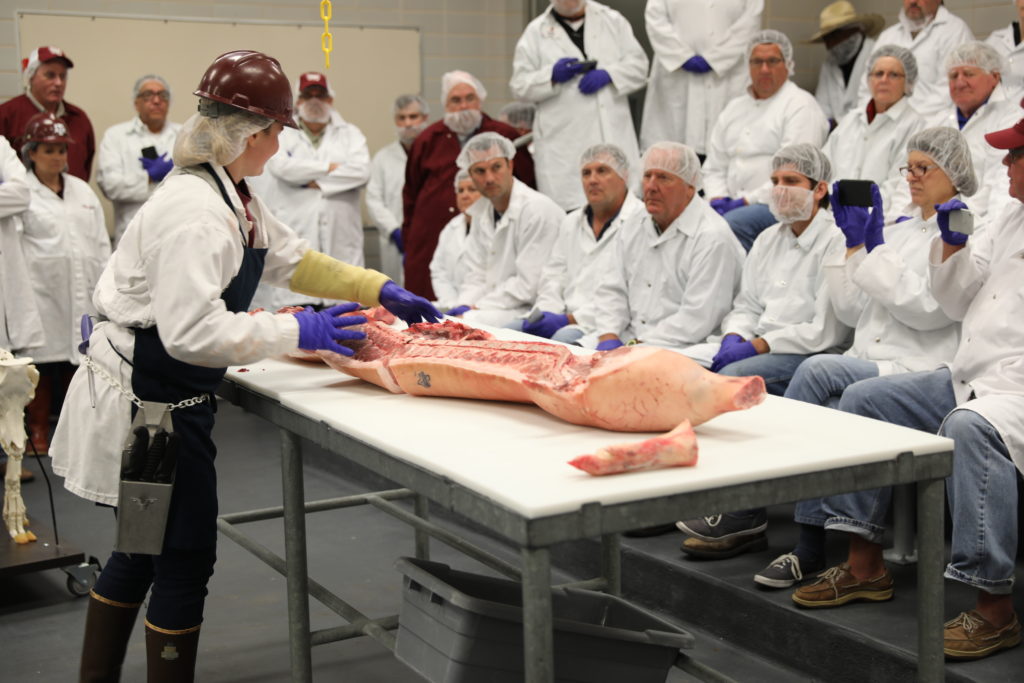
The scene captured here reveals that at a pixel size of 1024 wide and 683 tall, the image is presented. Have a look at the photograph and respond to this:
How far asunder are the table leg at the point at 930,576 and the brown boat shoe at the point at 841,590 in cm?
103

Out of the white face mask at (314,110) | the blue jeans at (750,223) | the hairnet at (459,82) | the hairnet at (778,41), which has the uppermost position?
the hairnet at (778,41)

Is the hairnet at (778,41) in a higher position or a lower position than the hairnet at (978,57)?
higher

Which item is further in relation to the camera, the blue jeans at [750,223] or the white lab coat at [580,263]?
the blue jeans at [750,223]

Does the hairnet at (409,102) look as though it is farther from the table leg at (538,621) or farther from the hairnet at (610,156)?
the table leg at (538,621)

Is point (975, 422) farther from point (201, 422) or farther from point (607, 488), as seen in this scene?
point (201, 422)

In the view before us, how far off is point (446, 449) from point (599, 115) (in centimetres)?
457

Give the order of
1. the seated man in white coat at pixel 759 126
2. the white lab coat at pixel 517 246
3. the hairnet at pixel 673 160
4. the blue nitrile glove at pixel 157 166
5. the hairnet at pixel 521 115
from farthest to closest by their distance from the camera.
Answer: the hairnet at pixel 521 115
the blue nitrile glove at pixel 157 166
the white lab coat at pixel 517 246
the seated man in white coat at pixel 759 126
the hairnet at pixel 673 160

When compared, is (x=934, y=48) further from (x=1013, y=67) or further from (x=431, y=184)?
(x=431, y=184)

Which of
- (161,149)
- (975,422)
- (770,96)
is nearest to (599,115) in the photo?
(770,96)

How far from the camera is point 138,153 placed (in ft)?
22.9

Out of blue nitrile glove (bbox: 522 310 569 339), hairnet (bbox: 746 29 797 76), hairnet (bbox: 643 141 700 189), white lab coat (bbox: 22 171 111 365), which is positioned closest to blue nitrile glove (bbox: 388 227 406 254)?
white lab coat (bbox: 22 171 111 365)

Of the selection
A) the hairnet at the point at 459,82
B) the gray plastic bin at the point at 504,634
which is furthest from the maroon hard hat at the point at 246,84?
the hairnet at the point at 459,82

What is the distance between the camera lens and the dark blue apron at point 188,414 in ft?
7.93

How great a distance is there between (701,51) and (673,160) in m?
1.94
